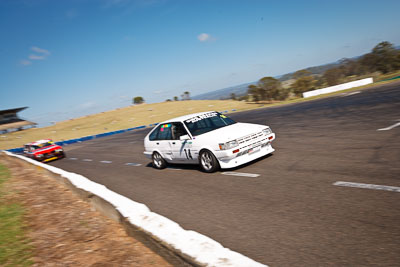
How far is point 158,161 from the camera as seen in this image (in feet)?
32.4

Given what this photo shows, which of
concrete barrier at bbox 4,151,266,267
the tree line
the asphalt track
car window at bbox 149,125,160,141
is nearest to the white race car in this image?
car window at bbox 149,125,160,141

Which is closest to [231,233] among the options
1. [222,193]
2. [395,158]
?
[222,193]

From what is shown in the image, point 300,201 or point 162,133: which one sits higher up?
point 162,133

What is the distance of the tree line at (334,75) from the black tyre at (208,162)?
4646 cm

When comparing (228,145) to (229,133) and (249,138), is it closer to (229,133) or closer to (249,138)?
(229,133)

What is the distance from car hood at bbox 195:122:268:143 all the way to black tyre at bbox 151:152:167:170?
220 centimetres

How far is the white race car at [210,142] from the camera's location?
7363mm

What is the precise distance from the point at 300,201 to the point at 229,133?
327 centimetres

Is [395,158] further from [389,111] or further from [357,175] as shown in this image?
[389,111]

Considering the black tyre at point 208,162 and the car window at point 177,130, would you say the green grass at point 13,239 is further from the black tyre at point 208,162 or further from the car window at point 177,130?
the car window at point 177,130

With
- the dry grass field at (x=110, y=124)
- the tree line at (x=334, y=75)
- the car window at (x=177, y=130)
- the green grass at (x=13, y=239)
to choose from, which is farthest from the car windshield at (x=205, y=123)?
the tree line at (x=334, y=75)

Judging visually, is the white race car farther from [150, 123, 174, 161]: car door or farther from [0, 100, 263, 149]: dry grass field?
[0, 100, 263, 149]: dry grass field

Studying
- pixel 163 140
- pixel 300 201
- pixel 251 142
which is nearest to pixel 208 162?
pixel 251 142

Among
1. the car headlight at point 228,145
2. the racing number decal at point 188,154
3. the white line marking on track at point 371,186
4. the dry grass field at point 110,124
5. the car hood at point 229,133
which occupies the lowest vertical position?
the white line marking on track at point 371,186
